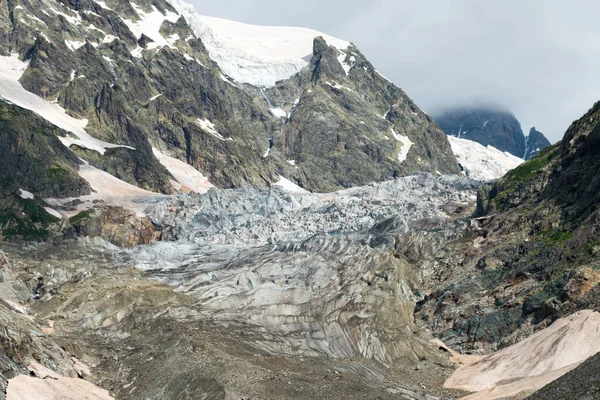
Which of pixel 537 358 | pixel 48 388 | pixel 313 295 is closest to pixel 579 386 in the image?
Answer: pixel 537 358

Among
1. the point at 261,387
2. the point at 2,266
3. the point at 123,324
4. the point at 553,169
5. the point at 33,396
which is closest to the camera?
the point at 33,396

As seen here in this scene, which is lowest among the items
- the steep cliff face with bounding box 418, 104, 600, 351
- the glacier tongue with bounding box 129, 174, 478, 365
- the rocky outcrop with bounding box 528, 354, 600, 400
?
the glacier tongue with bounding box 129, 174, 478, 365

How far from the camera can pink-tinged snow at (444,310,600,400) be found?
227ft

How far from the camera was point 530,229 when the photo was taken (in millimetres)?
118375

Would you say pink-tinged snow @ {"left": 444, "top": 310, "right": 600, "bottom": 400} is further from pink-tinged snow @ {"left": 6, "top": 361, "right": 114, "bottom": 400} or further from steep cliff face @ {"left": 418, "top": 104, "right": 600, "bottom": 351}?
pink-tinged snow @ {"left": 6, "top": 361, "right": 114, "bottom": 400}

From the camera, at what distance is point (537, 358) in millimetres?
73562

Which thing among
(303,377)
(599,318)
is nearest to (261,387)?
(303,377)

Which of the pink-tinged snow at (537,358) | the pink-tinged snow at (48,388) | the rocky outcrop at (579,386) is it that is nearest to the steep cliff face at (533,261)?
the pink-tinged snow at (537,358)

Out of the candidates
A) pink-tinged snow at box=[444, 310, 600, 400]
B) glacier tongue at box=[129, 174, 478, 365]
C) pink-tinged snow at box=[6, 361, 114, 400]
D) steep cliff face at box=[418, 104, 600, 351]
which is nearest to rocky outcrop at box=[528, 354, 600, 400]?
pink-tinged snow at box=[444, 310, 600, 400]

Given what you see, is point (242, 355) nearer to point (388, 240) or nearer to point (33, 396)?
point (33, 396)

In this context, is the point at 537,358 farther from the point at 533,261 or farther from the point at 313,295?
the point at 313,295

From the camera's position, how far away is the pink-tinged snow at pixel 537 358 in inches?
2723

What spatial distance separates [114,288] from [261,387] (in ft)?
146

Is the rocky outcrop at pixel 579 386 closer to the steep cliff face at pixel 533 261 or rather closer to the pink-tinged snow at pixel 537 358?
the pink-tinged snow at pixel 537 358
